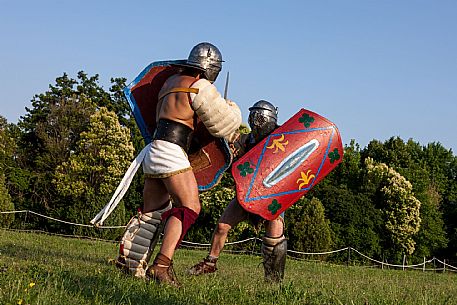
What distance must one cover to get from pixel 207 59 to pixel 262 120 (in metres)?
1.05

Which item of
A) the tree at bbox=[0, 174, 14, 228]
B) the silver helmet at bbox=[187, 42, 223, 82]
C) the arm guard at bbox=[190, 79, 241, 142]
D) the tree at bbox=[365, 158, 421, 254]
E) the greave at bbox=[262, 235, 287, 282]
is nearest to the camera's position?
the arm guard at bbox=[190, 79, 241, 142]

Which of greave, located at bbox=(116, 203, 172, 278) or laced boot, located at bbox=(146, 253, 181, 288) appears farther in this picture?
greave, located at bbox=(116, 203, 172, 278)

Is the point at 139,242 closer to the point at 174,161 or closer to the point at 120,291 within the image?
the point at 174,161

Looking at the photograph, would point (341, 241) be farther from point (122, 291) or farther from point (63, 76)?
point (122, 291)

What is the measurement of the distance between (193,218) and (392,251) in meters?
Answer: 24.2

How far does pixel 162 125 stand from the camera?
16.8ft

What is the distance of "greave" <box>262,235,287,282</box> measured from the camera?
584cm

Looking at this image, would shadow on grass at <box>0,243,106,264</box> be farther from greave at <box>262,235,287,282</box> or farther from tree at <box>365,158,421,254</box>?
tree at <box>365,158,421,254</box>

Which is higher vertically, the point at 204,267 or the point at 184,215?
the point at 184,215

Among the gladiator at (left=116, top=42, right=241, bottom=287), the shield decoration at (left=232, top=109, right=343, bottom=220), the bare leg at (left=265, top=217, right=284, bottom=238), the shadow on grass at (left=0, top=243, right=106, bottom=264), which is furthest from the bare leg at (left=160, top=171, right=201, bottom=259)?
the shadow on grass at (left=0, top=243, right=106, bottom=264)

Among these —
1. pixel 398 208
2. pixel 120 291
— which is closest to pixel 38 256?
pixel 120 291

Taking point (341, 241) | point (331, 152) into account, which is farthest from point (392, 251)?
point (331, 152)

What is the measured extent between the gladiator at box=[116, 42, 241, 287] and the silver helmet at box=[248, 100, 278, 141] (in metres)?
0.74

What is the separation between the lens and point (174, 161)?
195 inches
